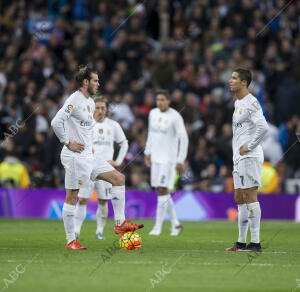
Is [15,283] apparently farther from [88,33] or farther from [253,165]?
[88,33]

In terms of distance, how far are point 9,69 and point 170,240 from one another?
1177 centimetres

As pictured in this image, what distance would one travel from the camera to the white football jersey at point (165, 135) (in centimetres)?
1623

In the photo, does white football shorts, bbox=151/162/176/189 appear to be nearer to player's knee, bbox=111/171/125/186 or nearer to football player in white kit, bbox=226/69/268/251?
player's knee, bbox=111/171/125/186

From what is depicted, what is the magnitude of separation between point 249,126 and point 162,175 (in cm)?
Result: 458

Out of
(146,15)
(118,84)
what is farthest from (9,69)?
(146,15)

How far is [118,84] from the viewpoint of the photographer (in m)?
24.0

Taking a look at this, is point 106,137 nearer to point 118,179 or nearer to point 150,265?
point 118,179

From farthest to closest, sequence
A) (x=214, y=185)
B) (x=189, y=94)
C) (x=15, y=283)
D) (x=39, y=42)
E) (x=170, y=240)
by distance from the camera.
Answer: (x=39, y=42) → (x=189, y=94) → (x=214, y=185) → (x=170, y=240) → (x=15, y=283)

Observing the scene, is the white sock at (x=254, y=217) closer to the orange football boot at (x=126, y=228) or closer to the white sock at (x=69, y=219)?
the orange football boot at (x=126, y=228)

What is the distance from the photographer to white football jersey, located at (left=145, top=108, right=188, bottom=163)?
16.2 m

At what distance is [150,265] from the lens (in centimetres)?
995

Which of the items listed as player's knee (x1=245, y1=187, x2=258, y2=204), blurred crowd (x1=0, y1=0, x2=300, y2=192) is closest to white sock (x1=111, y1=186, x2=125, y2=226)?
player's knee (x1=245, y1=187, x2=258, y2=204)

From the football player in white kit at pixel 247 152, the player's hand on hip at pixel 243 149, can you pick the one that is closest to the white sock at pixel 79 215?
the football player in white kit at pixel 247 152

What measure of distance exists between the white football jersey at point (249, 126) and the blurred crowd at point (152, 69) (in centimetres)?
965
